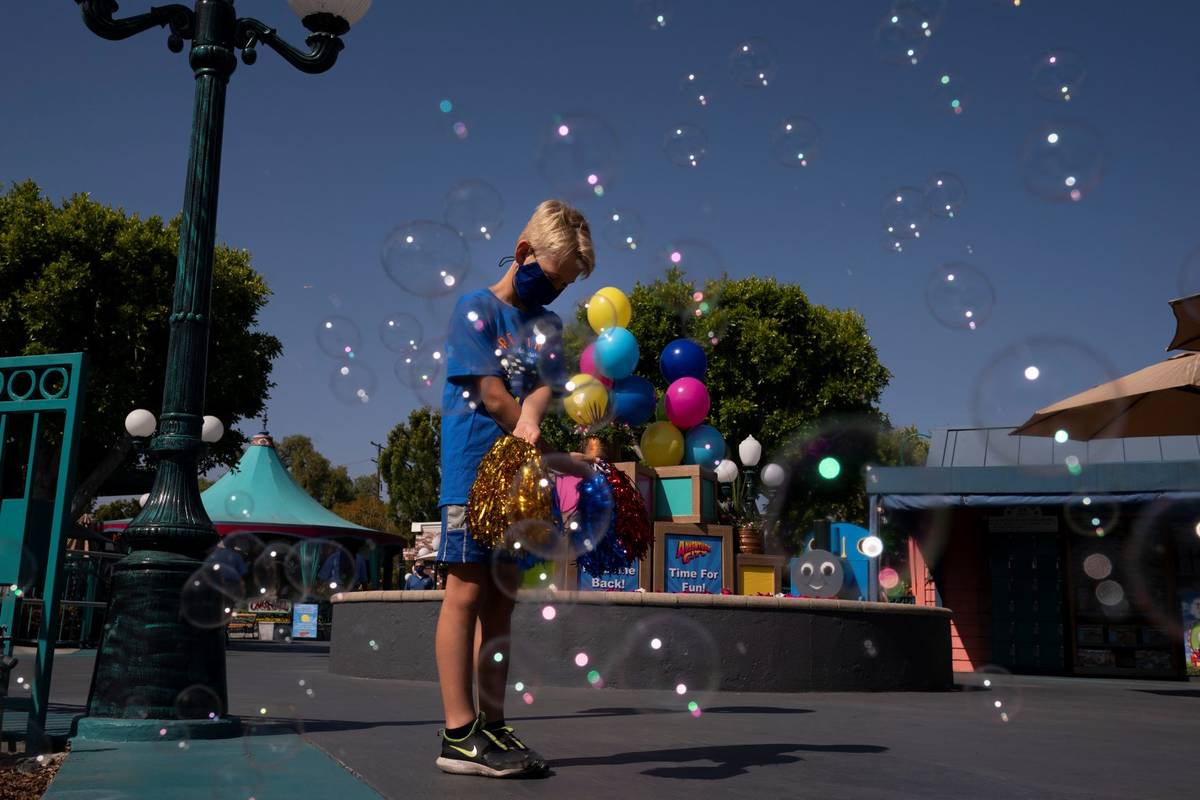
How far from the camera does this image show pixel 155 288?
2002 centimetres

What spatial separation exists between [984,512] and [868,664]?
10102mm

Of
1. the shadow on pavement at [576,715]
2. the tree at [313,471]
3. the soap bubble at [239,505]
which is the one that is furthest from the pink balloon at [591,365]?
the tree at [313,471]

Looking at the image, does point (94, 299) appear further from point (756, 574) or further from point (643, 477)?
point (756, 574)

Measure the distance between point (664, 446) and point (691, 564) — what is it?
167 cm

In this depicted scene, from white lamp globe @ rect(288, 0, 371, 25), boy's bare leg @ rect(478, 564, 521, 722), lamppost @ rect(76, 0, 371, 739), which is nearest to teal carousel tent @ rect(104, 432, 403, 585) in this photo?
white lamp globe @ rect(288, 0, 371, 25)

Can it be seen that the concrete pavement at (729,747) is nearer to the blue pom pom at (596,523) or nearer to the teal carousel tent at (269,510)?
the blue pom pom at (596,523)

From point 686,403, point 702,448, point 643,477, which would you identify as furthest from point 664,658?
point 686,403

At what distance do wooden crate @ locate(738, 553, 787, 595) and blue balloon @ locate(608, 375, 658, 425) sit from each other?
7.06 ft

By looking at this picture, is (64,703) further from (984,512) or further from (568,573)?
(984,512)

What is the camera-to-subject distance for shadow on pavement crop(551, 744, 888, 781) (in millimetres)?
3285

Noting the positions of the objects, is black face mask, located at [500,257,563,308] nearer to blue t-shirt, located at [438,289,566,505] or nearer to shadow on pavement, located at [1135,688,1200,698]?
blue t-shirt, located at [438,289,566,505]

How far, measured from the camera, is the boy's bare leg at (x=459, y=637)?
315 centimetres

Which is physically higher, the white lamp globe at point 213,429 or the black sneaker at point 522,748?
the white lamp globe at point 213,429

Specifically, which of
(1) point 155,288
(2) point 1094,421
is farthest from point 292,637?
(2) point 1094,421
